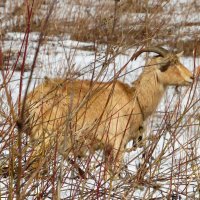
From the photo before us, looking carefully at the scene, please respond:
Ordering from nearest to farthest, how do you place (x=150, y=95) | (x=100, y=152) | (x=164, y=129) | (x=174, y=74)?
(x=164, y=129), (x=100, y=152), (x=174, y=74), (x=150, y=95)

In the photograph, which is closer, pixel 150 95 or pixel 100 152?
pixel 100 152

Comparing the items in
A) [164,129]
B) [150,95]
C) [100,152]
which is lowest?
[150,95]

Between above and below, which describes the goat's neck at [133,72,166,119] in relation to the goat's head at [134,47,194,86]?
below

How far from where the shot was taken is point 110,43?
1.84 m

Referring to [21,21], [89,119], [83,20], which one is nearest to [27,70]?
[83,20]

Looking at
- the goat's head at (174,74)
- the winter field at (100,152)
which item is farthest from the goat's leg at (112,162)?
the goat's head at (174,74)

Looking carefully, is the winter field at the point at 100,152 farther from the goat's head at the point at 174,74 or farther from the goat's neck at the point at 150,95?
the goat's neck at the point at 150,95

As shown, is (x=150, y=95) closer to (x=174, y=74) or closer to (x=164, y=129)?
(x=174, y=74)

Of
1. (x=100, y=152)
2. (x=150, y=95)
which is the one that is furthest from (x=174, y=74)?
(x=100, y=152)

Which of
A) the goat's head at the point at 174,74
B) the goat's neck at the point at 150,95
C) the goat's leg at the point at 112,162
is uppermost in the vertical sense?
the goat's leg at the point at 112,162

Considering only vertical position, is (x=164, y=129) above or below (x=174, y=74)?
above

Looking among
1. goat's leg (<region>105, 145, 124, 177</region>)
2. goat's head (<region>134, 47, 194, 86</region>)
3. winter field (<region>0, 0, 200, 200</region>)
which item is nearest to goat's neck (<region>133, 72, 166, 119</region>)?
goat's head (<region>134, 47, 194, 86</region>)

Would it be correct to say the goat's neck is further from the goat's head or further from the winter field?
the winter field

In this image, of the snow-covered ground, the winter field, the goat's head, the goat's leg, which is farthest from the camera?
the goat's head
